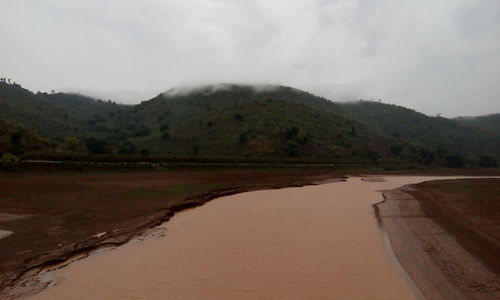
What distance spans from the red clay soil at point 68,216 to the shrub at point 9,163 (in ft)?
7.25

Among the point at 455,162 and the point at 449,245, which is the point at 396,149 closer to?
the point at 455,162

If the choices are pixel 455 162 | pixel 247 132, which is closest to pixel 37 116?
pixel 247 132

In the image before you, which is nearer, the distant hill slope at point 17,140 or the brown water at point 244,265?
the brown water at point 244,265

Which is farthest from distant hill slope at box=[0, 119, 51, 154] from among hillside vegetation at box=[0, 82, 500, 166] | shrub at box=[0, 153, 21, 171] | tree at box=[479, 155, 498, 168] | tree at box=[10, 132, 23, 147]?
tree at box=[479, 155, 498, 168]

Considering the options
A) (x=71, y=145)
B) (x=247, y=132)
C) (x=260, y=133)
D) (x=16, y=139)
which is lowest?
(x=71, y=145)

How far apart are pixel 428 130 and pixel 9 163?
518ft

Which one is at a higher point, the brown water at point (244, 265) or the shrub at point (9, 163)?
the shrub at point (9, 163)

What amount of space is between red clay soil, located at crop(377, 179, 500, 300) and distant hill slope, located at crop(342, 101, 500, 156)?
113 m

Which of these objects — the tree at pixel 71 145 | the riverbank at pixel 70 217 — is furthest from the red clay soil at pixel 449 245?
the tree at pixel 71 145

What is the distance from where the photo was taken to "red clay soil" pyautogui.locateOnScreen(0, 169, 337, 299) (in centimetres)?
1266

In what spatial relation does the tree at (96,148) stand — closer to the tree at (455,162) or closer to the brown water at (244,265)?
the brown water at (244,265)

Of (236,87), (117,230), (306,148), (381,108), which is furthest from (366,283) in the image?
(381,108)

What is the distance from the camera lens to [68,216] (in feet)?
66.4

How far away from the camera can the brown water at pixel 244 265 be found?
35.8 ft
